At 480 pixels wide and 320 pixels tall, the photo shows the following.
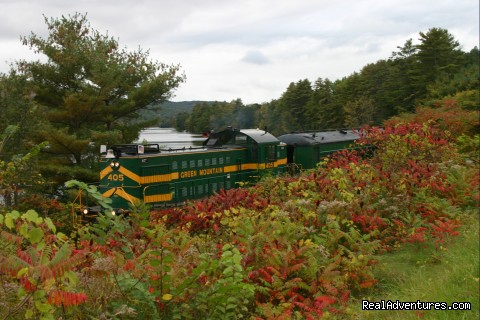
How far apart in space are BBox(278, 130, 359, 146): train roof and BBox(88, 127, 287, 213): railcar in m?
1.59

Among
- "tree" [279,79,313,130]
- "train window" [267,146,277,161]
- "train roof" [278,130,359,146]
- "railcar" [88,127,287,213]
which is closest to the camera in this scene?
"railcar" [88,127,287,213]

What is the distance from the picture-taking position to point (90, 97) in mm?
24000

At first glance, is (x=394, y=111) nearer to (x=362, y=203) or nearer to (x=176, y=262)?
(x=362, y=203)

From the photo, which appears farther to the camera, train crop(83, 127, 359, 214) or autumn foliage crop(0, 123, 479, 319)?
train crop(83, 127, 359, 214)

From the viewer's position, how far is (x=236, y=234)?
7.93 m

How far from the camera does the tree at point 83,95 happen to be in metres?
23.2

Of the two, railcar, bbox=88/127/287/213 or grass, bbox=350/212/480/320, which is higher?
railcar, bbox=88/127/287/213

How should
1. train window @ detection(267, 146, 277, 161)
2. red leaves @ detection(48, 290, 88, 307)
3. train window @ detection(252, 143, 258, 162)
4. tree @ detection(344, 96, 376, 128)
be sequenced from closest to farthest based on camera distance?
red leaves @ detection(48, 290, 88, 307) < train window @ detection(252, 143, 258, 162) < train window @ detection(267, 146, 277, 161) < tree @ detection(344, 96, 376, 128)

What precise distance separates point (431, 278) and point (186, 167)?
10250mm

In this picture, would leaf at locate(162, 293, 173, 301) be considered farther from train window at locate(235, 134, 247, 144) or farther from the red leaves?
train window at locate(235, 134, 247, 144)

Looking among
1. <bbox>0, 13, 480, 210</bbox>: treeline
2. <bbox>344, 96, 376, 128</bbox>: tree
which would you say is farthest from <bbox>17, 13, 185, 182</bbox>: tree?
<bbox>344, 96, 376, 128</bbox>: tree

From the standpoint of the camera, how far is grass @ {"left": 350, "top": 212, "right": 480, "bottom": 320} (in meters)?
A: 5.34

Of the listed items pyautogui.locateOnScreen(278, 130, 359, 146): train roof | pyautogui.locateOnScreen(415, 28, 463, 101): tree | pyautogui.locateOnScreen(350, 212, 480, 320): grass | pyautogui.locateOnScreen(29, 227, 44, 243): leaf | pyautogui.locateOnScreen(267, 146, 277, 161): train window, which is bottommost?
pyautogui.locateOnScreen(350, 212, 480, 320): grass

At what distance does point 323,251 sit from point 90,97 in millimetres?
20256
